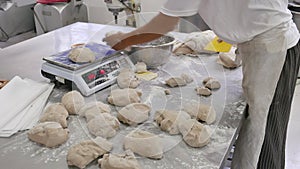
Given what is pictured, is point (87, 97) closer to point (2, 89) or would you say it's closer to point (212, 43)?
point (2, 89)

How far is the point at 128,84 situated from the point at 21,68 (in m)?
0.60

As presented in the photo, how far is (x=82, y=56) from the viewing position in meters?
1.28

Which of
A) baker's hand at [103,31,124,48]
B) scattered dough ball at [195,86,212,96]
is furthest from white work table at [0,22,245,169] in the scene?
baker's hand at [103,31,124,48]

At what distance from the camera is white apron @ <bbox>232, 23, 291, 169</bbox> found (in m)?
1.11

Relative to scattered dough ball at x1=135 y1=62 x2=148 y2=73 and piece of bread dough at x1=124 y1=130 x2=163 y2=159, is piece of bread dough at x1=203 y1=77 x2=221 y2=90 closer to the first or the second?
scattered dough ball at x1=135 y1=62 x2=148 y2=73

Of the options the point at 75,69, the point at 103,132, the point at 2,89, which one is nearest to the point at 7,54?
the point at 2,89

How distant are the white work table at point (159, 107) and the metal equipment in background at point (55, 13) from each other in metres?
1.69

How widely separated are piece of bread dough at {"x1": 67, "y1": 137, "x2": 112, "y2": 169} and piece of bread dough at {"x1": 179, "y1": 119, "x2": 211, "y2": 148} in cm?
23

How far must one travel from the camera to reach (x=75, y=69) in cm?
122

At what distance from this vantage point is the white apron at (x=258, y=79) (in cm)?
111

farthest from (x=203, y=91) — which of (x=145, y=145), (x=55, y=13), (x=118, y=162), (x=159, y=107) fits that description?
(x=55, y=13)

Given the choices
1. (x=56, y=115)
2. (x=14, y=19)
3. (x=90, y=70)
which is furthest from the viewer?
(x=14, y=19)

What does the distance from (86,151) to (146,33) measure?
0.53m

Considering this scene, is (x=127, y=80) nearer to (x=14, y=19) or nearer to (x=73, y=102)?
(x=73, y=102)
